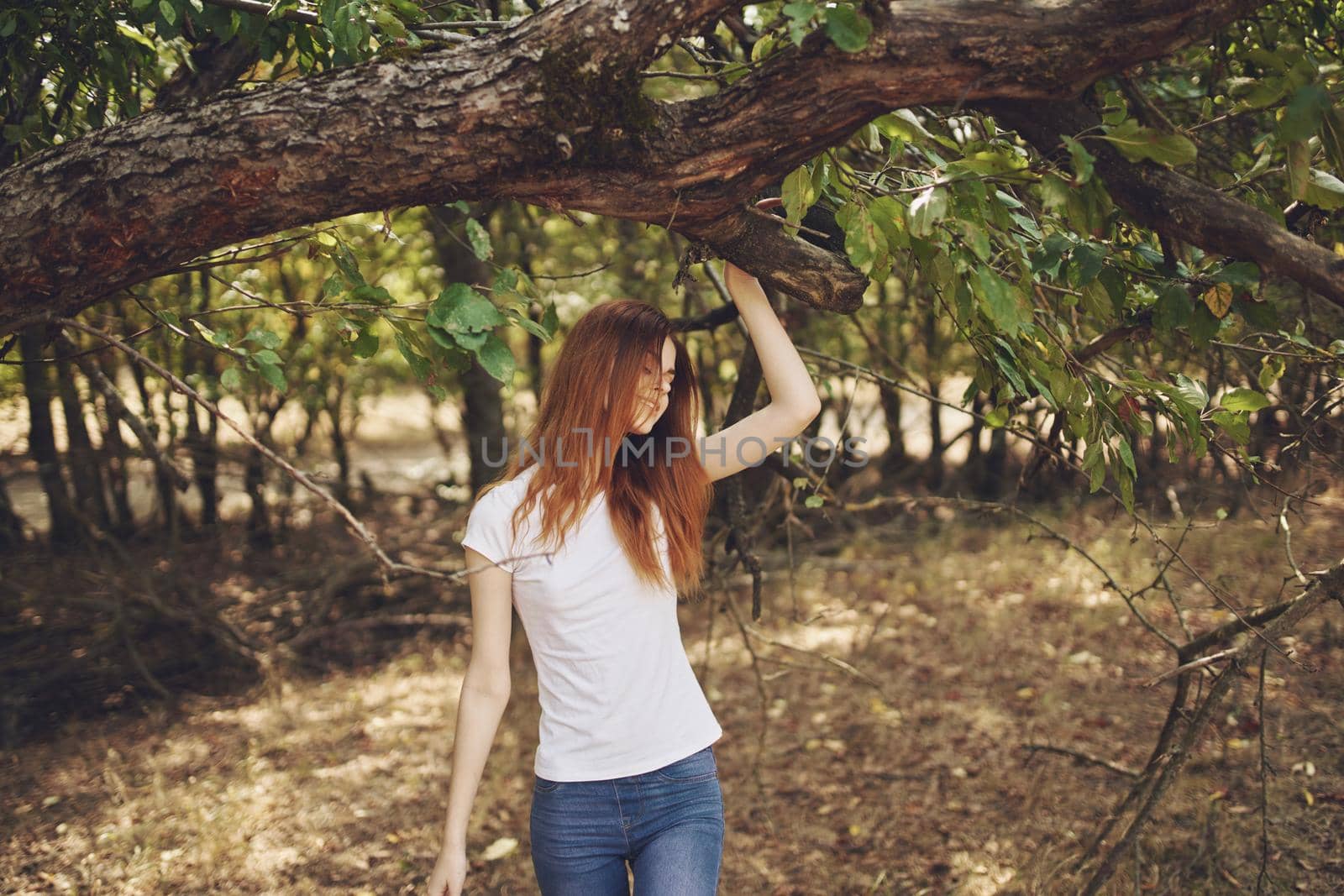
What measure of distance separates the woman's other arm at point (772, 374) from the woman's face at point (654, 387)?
18cm

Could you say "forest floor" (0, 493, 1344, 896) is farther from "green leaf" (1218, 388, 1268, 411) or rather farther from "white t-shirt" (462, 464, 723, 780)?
"white t-shirt" (462, 464, 723, 780)

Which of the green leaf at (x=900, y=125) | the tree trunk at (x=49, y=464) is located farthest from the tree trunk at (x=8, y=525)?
the green leaf at (x=900, y=125)

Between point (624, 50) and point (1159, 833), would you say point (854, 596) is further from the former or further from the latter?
point (624, 50)

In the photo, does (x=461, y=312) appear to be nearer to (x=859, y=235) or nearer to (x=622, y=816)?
(x=859, y=235)

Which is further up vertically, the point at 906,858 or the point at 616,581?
the point at 616,581

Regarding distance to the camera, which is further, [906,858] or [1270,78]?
[906,858]

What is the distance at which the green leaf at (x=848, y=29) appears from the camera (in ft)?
4.45

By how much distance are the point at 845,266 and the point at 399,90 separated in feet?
2.99

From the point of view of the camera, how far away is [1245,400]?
6.39 feet

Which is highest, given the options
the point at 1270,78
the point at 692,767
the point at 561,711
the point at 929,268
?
the point at 1270,78

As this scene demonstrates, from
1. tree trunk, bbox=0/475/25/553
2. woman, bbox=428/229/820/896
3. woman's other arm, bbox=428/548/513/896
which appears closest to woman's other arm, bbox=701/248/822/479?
woman, bbox=428/229/820/896

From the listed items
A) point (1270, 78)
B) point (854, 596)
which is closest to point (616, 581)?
point (1270, 78)

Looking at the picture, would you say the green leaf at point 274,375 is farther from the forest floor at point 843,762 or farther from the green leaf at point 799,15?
the forest floor at point 843,762

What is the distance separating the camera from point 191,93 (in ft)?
7.88
